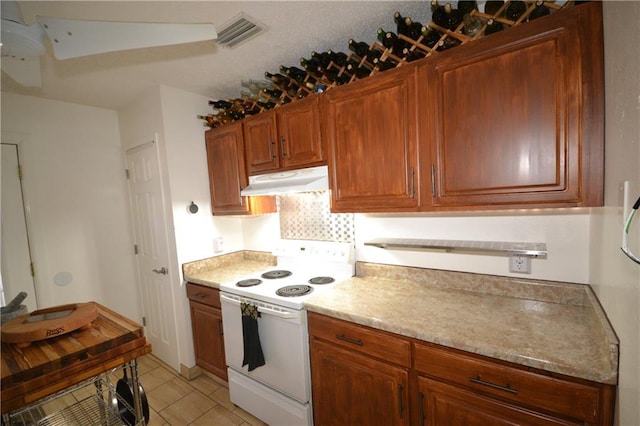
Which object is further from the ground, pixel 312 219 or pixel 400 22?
pixel 400 22

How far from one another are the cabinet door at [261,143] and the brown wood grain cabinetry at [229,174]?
8cm

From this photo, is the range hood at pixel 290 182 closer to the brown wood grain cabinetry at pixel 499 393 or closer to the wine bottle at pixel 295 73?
the wine bottle at pixel 295 73

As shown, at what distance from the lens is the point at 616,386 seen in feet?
2.92

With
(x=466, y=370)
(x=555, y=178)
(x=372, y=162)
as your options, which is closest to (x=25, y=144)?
(x=372, y=162)

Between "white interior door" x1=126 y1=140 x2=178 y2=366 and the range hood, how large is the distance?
931 mm

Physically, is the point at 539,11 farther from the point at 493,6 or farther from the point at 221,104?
the point at 221,104

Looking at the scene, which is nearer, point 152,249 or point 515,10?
point 515,10

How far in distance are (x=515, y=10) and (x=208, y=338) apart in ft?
9.42

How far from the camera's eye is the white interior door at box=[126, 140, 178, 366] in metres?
2.46

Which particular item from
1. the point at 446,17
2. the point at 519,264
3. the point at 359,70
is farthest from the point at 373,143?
the point at 519,264

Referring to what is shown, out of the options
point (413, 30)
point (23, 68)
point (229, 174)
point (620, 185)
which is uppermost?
point (413, 30)

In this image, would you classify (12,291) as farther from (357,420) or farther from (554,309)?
(554,309)

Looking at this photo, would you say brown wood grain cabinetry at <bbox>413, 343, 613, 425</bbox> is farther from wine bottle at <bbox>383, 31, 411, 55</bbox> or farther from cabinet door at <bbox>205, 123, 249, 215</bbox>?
cabinet door at <bbox>205, 123, 249, 215</bbox>

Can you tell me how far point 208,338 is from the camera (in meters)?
2.29
